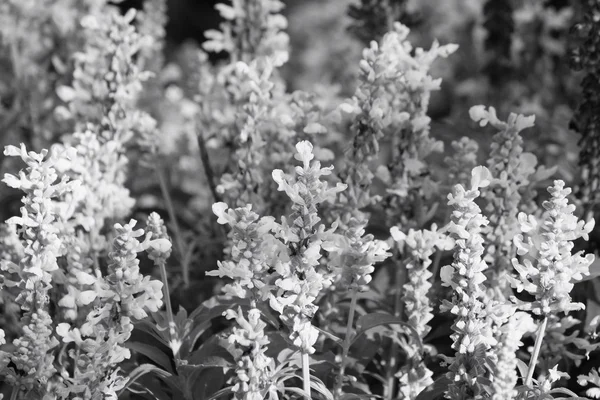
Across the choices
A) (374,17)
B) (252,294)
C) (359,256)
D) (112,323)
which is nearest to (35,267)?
(112,323)

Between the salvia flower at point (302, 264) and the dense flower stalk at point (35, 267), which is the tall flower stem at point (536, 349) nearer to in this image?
the salvia flower at point (302, 264)

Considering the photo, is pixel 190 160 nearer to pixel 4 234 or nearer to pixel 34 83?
pixel 34 83

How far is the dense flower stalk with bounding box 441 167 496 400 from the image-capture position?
176cm

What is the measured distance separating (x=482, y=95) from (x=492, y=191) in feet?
9.18

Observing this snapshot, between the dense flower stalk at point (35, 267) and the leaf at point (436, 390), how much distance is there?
2.99ft

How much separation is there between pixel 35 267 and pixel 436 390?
1.00 metres

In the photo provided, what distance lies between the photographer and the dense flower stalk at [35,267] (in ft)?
Answer: 6.21

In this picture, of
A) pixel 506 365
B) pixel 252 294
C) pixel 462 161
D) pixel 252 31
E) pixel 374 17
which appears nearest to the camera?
pixel 506 365

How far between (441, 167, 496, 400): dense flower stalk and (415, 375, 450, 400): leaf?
6.2 inches

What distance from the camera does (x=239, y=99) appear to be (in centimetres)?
274

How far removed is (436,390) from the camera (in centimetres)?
204

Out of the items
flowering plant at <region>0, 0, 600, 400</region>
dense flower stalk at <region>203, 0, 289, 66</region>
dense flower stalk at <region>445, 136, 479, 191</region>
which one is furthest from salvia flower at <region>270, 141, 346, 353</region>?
dense flower stalk at <region>203, 0, 289, 66</region>

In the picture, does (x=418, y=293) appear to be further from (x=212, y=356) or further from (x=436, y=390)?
(x=212, y=356)

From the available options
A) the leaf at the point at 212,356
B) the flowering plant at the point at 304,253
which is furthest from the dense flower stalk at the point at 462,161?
the leaf at the point at 212,356
